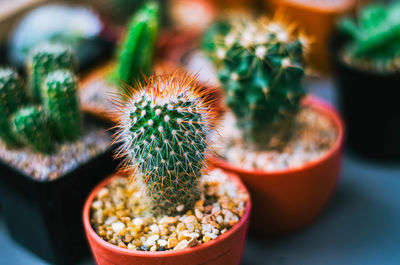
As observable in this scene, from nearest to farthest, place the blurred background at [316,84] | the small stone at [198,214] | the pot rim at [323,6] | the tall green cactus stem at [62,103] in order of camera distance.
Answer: the small stone at [198,214], the tall green cactus stem at [62,103], the blurred background at [316,84], the pot rim at [323,6]

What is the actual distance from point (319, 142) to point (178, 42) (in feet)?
2.86

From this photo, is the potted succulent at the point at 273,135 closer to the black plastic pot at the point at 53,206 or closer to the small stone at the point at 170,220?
the small stone at the point at 170,220

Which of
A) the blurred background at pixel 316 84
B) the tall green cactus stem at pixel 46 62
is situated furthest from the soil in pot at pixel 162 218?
the tall green cactus stem at pixel 46 62

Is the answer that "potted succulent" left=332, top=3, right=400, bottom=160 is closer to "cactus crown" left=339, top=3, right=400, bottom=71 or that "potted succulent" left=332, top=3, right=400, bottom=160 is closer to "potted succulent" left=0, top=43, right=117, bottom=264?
"cactus crown" left=339, top=3, right=400, bottom=71

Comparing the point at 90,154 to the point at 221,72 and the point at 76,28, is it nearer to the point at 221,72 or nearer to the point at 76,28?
the point at 221,72

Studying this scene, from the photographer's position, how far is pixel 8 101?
1.17m

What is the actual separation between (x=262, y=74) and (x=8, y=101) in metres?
0.67

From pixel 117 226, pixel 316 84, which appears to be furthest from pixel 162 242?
pixel 316 84

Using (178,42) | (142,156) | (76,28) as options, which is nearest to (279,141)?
(142,156)

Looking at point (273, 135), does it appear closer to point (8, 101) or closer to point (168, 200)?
point (168, 200)

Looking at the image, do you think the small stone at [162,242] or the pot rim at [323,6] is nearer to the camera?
the small stone at [162,242]

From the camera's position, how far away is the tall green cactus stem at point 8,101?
1154 mm

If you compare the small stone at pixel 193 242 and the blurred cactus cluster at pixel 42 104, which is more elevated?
the blurred cactus cluster at pixel 42 104

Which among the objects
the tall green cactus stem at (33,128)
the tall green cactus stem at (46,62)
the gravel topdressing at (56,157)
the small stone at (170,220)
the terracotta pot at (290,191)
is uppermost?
the tall green cactus stem at (46,62)
